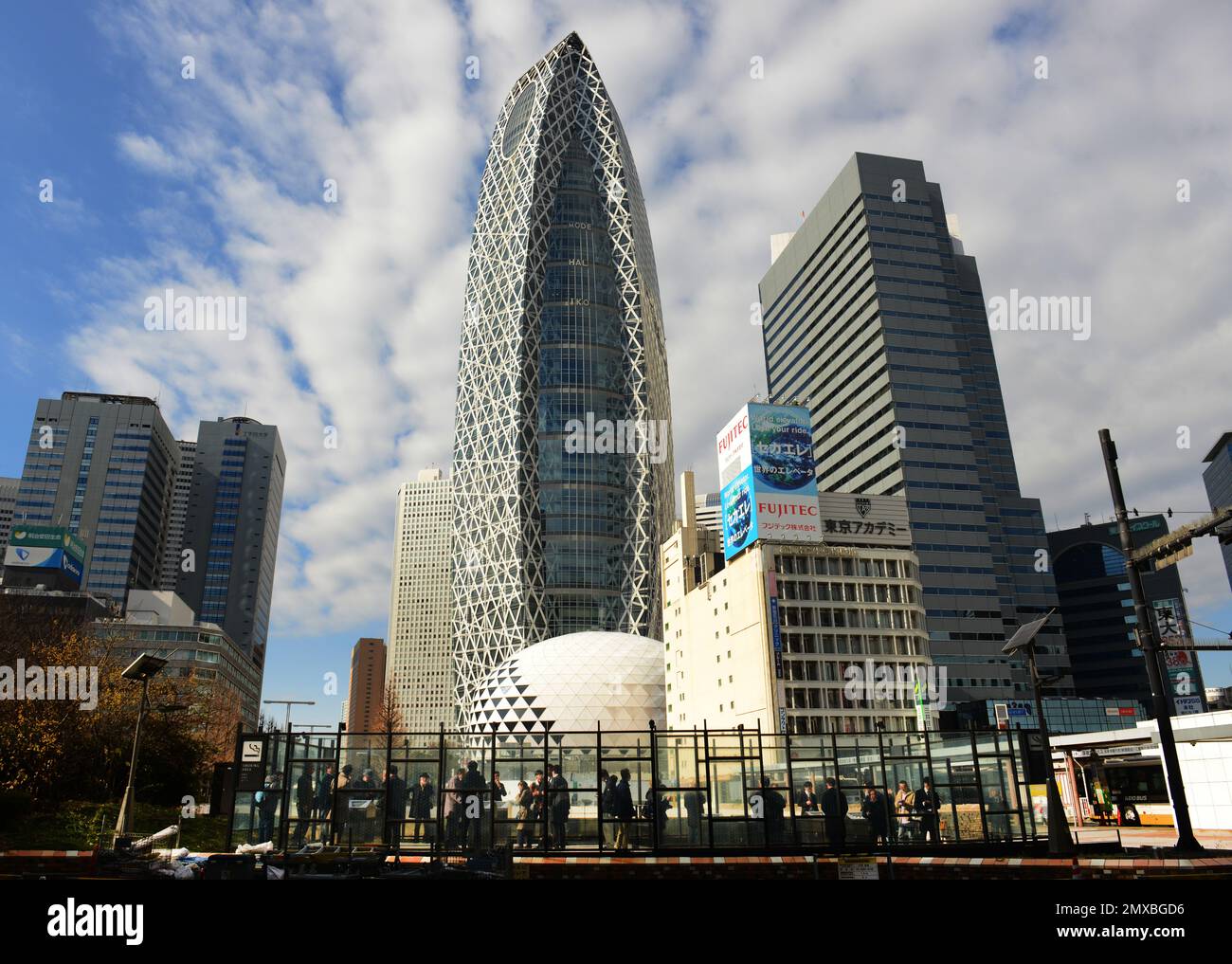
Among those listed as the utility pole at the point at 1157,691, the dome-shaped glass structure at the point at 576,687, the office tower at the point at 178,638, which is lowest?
the utility pole at the point at 1157,691

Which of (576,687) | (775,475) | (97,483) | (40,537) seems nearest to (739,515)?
(775,475)

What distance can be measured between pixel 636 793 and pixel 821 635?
6242 cm

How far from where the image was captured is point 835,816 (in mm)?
23312

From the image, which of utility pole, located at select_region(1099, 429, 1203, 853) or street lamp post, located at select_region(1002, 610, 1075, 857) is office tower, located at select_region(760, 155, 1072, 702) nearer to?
street lamp post, located at select_region(1002, 610, 1075, 857)

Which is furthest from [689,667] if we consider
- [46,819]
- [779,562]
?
[46,819]

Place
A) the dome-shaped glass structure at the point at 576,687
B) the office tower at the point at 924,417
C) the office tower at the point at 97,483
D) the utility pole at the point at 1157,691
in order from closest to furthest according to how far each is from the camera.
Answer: the utility pole at the point at 1157,691, the dome-shaped glass structure at the point at 576,687, the office tower at the point at 924,417, the office tower at the point at 97,483

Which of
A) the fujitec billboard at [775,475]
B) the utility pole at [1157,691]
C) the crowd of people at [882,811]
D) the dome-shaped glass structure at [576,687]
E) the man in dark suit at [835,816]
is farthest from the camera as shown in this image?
the dome-shaped glass structure at [576,687]

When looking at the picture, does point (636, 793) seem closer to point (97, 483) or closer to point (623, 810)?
point (623, 810)

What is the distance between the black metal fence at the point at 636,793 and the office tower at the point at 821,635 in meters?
53.6

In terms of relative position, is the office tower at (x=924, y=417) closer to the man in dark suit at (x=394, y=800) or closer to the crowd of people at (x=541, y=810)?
the crowd of people at (x=541, y=810)

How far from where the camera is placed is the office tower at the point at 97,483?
186000 millimetres

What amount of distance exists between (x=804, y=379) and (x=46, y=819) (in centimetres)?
18342

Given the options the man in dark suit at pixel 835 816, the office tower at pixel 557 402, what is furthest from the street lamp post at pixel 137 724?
the office tower at pixel 557 402
